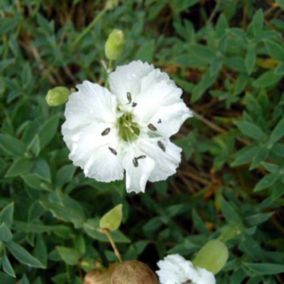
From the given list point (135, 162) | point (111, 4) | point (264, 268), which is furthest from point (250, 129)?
point (111, 4)

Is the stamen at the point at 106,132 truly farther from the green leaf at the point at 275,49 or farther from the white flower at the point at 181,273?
the green leaf at the point at 275,49

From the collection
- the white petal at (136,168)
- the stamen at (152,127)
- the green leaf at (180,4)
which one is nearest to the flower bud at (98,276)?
the white petal at (136,168)

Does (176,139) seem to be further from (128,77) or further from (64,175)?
(128,77)

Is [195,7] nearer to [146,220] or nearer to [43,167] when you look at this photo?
[146,220]

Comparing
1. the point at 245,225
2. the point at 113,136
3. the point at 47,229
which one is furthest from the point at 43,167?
the point at 245,225

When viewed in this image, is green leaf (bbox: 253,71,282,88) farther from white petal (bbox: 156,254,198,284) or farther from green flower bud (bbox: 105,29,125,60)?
white petal (bbox: 156,254,198,284)

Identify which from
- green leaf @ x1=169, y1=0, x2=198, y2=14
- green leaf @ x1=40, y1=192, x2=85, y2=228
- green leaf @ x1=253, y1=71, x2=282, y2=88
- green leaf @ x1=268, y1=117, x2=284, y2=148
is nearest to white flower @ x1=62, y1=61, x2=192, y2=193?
green leaf @ x1=40, y1=192, x2=85, y2=228
